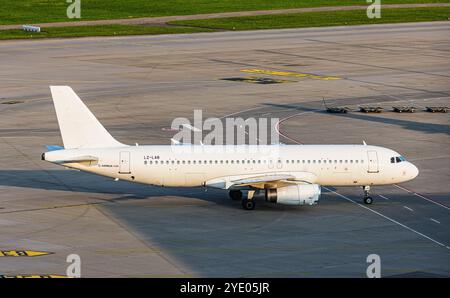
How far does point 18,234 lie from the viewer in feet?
189

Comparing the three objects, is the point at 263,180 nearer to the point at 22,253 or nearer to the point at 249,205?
the point at 249,205

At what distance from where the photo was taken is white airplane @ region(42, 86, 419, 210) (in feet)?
210

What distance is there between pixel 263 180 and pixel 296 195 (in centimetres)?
241

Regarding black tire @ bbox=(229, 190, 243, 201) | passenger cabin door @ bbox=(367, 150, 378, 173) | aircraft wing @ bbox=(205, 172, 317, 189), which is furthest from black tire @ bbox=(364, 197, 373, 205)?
black tire @ bbox=(229, 190, 243, 201)

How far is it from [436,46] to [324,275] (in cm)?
11257

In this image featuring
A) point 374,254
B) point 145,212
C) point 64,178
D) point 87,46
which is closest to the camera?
point 374,254

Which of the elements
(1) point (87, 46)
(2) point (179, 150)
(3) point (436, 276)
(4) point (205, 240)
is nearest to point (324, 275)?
(3) point (436, 276)

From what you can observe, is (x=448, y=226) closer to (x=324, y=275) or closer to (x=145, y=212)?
(x=324, y=275)

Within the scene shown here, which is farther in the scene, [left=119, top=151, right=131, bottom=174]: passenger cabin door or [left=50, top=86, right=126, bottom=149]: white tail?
[left=50, top=86, right=126, bottom=149]: white tail

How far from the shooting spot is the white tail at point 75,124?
64.6 meters

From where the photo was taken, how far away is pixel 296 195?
62.3 metres

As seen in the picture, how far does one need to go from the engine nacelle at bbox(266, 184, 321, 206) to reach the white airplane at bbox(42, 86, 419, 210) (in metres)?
0.65

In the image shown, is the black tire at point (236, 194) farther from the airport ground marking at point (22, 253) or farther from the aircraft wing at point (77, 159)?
the airport ground marking at point (22, 253)

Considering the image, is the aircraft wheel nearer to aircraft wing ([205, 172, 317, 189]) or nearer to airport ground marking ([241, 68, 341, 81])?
aircraft wing ([205, 172, 317, 189])
